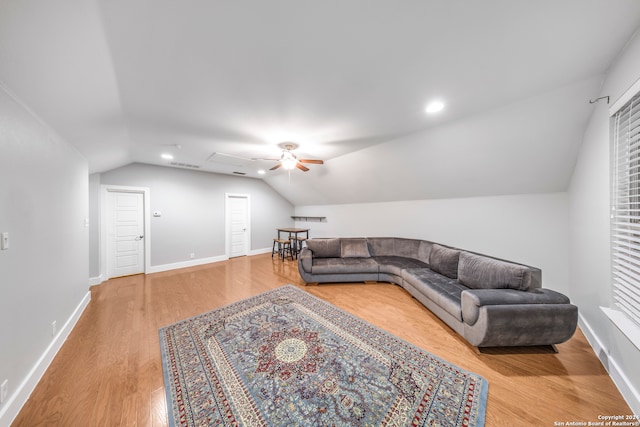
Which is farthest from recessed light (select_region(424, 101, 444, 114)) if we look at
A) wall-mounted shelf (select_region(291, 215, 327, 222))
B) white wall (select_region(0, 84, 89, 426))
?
wall-mounted shelf (select_region(291, 215, 327, 222))

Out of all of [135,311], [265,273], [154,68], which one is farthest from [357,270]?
[154,68]

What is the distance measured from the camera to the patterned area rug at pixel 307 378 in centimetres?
138

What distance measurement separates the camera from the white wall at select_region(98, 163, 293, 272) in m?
4.56

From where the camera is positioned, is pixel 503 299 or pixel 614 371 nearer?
pixel 614 371

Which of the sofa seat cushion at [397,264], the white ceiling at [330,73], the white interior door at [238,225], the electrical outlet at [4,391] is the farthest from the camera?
the white interior door at [238,225]

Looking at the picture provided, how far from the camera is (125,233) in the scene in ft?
14.3

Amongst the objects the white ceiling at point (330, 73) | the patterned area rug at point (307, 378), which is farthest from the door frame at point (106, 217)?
the patterned area rug at point (307, 378)

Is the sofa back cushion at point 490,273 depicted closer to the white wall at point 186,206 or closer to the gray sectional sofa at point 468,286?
the gray sectional sofa at point 468,286

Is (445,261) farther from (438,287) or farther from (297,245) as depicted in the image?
(297,245)

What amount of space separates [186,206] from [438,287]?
18.7 feet

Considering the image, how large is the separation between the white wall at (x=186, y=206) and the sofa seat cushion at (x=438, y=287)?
486cm

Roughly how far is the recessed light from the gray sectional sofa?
6.42 ft

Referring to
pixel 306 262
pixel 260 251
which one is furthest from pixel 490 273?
pixel 260 251

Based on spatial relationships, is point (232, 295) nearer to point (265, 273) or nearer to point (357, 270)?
point (265, 273)
